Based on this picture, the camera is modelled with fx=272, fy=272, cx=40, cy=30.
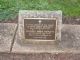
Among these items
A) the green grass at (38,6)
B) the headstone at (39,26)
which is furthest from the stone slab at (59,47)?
the green grass at (38,6)

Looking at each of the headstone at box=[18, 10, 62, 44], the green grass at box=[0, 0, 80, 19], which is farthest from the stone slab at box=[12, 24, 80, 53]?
the green grass at box=[0, 0, 80, 19]

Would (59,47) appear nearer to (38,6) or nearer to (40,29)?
(40,29)

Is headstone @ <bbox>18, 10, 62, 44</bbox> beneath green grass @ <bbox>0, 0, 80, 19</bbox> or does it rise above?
beneath

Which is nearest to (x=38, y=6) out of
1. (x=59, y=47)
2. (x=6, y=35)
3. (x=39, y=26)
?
(x=6, y=35)

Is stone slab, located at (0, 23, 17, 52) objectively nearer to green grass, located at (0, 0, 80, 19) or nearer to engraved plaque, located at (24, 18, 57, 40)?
engraved plaque, located at (24, 18, 57, 40)

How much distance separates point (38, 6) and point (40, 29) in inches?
78.9

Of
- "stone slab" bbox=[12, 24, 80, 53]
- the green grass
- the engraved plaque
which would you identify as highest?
the green grass

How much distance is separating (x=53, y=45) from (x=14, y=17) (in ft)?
5.59

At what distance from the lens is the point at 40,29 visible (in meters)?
4.42

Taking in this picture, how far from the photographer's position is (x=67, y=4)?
6.59 metres

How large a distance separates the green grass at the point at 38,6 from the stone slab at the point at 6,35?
763mm

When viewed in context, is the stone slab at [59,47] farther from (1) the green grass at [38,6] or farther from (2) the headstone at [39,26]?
(1) the green grass at [38,6]

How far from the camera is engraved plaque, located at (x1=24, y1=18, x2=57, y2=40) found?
4.40 m

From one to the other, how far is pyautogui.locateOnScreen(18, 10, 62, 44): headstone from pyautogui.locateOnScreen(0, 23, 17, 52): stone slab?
0.85 ft
